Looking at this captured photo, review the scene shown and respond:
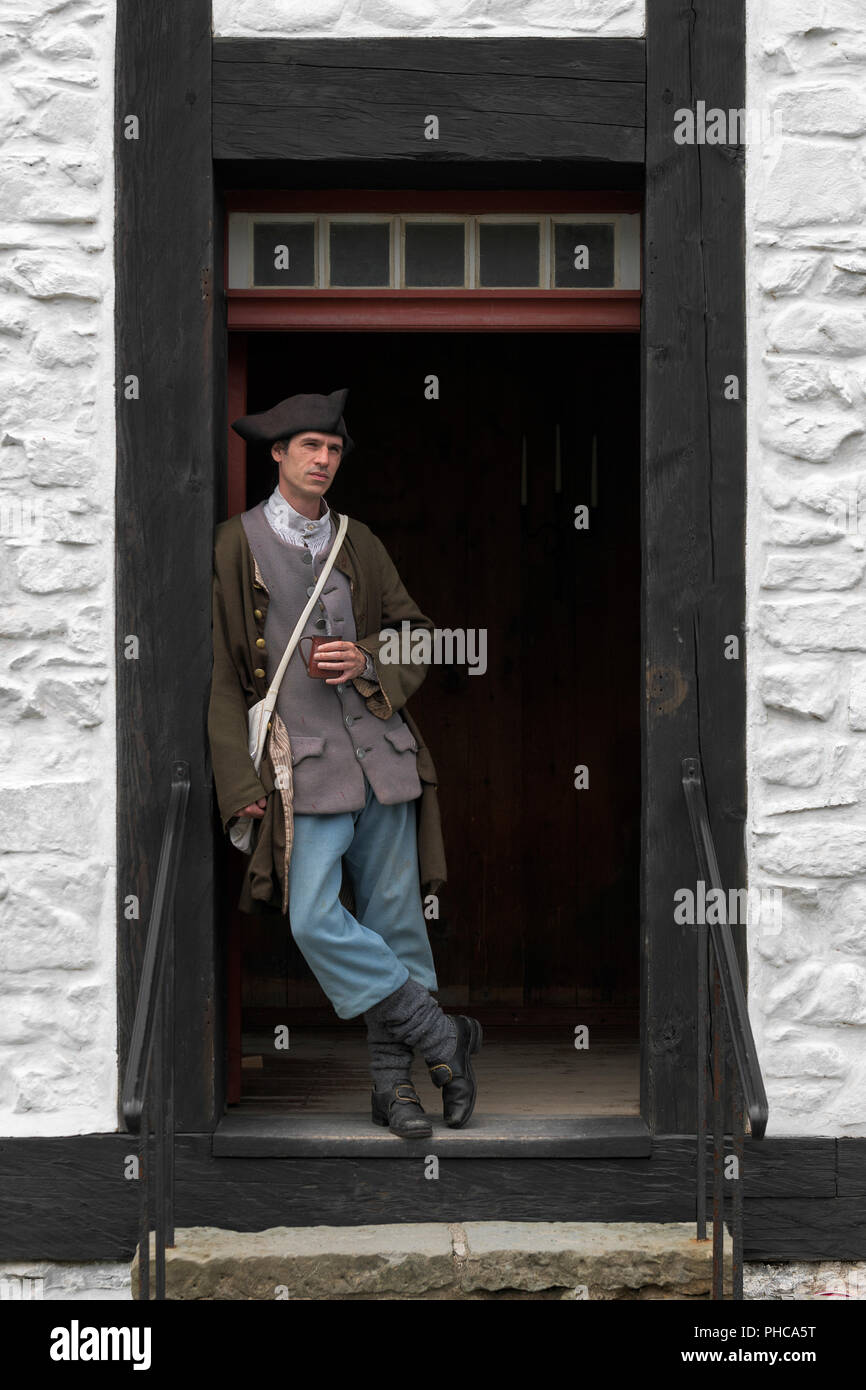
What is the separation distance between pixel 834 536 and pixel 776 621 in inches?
11.0

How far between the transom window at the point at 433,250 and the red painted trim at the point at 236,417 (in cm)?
21

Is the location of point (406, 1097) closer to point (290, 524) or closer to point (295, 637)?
point (295, 637)

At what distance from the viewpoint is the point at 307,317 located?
4.62 m

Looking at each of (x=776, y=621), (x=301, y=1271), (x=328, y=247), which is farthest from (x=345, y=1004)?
(x=328, y=247)

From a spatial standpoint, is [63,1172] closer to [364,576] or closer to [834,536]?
[364,576]

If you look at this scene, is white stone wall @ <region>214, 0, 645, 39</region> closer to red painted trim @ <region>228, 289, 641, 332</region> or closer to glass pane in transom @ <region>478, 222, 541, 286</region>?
glass pane in transom @ <region>478, 222, 541, 286</region>

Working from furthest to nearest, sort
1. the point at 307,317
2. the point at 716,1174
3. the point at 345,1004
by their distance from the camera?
1. the point at 307,317
2. the point at 345,1004
3. the point at 716,1174

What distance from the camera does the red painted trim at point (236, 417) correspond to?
4664 millimetres

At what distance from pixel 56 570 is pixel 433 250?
1.44m

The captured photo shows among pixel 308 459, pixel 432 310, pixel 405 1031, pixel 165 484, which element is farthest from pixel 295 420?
pixel 405 1031

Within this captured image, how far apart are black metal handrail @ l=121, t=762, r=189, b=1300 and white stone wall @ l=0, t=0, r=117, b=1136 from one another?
0.22m

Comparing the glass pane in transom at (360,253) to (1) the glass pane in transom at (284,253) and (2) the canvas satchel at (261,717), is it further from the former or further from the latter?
(2) the canvas satchel at (261,717)

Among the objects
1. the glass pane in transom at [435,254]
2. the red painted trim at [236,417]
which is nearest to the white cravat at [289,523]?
the red painted trim at [236,417]

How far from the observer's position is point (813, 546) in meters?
4.37
